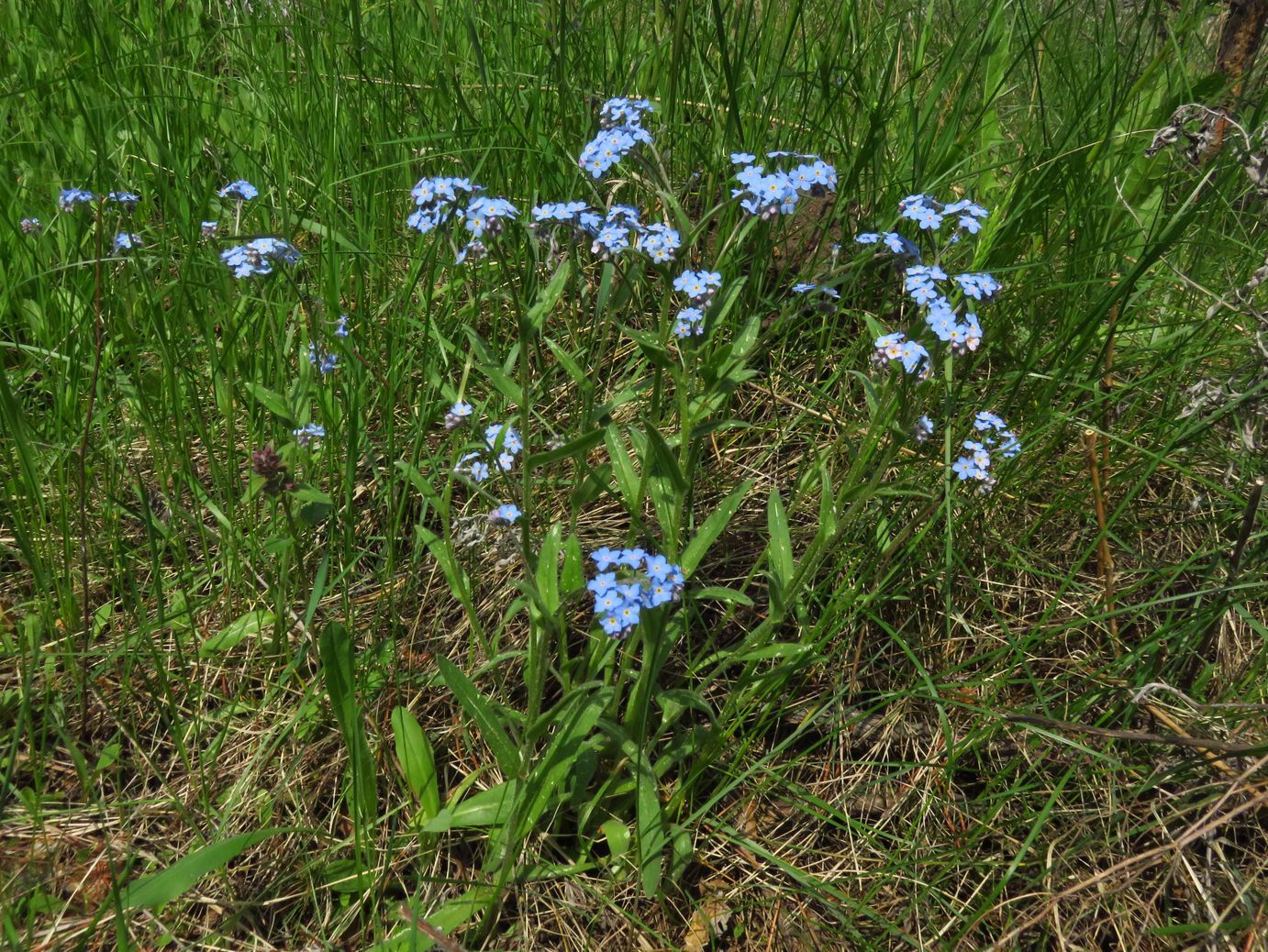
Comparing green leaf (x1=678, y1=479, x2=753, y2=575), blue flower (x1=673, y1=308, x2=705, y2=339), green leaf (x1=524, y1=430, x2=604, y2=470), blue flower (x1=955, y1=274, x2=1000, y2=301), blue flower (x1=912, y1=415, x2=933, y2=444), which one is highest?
blue flower (x1=955, y1=274, x2=1000, y2=301)

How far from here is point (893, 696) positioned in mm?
2053

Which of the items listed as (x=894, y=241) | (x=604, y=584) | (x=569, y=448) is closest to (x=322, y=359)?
(x=569, y=448)

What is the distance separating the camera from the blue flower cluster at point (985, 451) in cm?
234

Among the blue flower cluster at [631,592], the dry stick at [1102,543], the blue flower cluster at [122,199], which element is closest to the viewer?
the blue flower cluster at [631,592]

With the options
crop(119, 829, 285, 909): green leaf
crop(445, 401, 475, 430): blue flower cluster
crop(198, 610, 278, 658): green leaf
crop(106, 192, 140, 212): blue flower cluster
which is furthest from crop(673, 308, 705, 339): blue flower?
crop(106, 192, 140, 212): blue flower cluster

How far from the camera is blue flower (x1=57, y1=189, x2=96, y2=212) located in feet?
8.93

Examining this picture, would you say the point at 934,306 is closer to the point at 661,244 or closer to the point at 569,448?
the point at 661,244

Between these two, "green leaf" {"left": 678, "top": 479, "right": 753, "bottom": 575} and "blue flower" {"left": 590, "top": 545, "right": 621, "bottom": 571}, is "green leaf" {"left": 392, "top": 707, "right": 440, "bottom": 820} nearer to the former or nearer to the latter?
"blue flower" {"left": 590, "top": 545, "right": 621, "bottom": 571}

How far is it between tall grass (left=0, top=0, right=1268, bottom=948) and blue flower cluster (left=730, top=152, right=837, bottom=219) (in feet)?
0.64

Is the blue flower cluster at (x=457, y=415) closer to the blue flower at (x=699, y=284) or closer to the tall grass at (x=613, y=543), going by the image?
the tall grass at (x=613, y=543)

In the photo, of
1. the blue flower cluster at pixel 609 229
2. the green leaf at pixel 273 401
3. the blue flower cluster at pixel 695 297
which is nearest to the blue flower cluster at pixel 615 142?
the blue flower cluster at pixel 609 229

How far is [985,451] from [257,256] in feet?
6.40

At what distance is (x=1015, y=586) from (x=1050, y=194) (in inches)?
48.7

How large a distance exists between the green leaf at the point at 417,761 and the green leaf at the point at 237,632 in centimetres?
46
